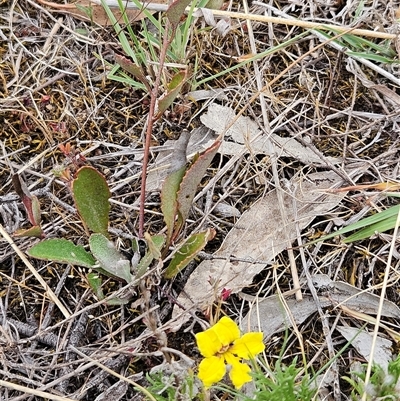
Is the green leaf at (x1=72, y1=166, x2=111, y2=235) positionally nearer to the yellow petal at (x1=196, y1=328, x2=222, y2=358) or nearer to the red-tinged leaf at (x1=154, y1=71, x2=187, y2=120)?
the red-tinged leaf at (x1=154, y1=71, x2=187, y2=120)

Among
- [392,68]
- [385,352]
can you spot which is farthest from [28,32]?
[385,352]

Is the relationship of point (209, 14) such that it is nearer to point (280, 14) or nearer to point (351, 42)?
point (280, 14)

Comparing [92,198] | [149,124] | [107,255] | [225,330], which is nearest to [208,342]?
[225,330]

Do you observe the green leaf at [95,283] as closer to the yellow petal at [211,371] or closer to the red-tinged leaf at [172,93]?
the yellow petal at [211,371]

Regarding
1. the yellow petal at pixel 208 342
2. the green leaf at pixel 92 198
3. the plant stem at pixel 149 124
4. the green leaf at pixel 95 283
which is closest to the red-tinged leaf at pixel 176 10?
the plant stem at pixel 149 124

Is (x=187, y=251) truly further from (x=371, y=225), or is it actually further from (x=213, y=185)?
(x=371, y=225)
